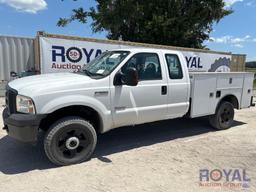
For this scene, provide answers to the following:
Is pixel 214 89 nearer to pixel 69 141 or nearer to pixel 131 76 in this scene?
pixel 131 76

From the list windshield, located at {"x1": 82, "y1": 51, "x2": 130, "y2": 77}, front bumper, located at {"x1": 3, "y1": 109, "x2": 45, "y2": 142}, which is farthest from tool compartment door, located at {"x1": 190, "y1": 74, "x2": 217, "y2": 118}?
front bumper, located at {"x1": 3, "y1": 109, "x2": 45, "y2": 142}

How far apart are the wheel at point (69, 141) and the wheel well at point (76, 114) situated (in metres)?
0.18

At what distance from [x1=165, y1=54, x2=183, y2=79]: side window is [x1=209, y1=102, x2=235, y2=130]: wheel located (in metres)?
1.73

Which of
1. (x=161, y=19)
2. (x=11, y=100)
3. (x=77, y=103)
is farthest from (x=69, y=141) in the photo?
(x=161, y=19)

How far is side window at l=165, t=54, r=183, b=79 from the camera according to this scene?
18.1 feet

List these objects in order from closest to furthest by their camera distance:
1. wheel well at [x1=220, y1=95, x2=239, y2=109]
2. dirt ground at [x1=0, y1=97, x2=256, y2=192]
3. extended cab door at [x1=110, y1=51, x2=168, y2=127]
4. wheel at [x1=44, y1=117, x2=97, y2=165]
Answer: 1. dirt ground at [x1=0, y1=97, x2=256, y2=192]
2. wheel at [x1=44, y1=117, x2=97, y2=165]
3. extended cab door at [x1=110, y1=51, x2=168, y2=127]
4. wheel well at [x1=220, y1=95, x2=239, y2=109]

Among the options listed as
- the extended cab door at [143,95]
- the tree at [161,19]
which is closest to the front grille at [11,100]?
the extended cab door at [143,95]

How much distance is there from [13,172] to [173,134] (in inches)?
145

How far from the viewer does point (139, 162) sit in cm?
459

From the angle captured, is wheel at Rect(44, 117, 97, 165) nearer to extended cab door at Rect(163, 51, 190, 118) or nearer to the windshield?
the windshield

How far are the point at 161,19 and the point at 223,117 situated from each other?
15.5m

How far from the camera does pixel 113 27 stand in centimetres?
2286

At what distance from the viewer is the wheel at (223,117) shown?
22.0ft

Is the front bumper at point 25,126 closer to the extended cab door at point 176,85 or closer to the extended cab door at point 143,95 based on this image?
the extended cab door at point 143,95
